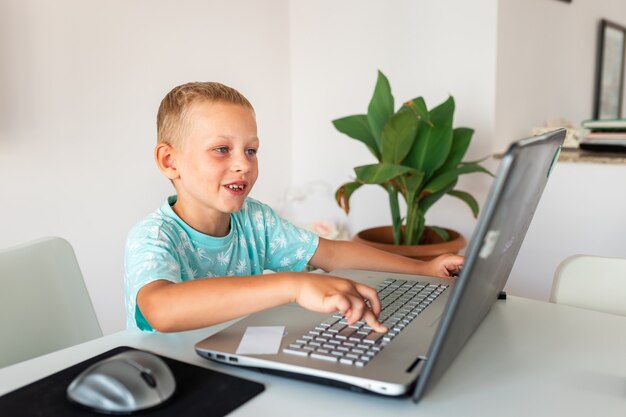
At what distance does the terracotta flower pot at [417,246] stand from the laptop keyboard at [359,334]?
1.02 metres

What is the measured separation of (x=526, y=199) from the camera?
0.79 m

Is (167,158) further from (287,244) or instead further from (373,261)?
(373,261)

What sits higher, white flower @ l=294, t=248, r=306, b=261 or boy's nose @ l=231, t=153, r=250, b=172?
boy's nose @ l=231, t=153, r=250, b=172

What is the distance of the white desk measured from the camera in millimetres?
718

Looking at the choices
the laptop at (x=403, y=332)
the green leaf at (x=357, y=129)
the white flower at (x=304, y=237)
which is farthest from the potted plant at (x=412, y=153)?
the laptop at (x=403, y=332)

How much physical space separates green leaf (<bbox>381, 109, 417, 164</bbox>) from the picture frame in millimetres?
1774

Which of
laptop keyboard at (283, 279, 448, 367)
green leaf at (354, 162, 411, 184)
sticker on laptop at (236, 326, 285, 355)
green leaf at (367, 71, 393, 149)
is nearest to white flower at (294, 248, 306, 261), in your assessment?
laptop keyboard at (283, 279, 448, 367)

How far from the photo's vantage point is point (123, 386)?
688 mm

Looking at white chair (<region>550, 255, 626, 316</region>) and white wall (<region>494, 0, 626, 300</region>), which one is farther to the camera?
white wall (<region>494, 0, 626, 300</region>)

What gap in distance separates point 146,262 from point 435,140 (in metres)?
1.30

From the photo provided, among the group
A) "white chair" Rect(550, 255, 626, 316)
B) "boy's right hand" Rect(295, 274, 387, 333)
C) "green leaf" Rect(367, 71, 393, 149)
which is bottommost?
"white chair" Rect(550, 255, 626, 316)

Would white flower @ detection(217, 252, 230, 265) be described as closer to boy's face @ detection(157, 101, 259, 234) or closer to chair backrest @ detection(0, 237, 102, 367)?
boy's face @ detection(157, 101, 259, 234)

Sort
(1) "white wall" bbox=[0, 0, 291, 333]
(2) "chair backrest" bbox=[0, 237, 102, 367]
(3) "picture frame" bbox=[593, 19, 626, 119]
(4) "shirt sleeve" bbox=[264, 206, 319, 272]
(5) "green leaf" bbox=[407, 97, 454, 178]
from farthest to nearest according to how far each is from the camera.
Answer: (3) "picture frame" bbox=[593, 19, 626, 119] < (5) "green leaf" bbox=[407, 97, 454, 178] < (1) "white wall" bbox=[0, 0, 291, 333] < (4) "shirt sleeve" bbox=[264, 206, 319, 272] < (2) "chair backrest" bbox=[0, 237, 102, 367]

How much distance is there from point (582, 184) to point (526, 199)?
1589mm
